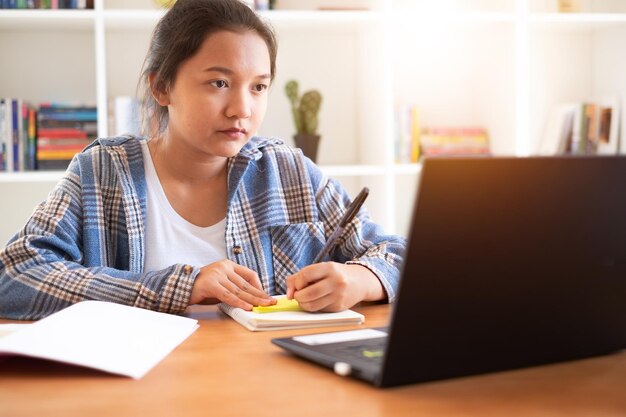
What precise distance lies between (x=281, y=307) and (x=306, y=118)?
1.90 meters

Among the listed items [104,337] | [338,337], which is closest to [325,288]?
[338,337]

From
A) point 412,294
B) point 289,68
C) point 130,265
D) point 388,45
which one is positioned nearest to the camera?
point 412,294

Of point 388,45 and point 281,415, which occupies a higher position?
point 388,45

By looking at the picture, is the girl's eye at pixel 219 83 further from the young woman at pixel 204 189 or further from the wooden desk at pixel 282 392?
the wooden desk at pixel 282 392

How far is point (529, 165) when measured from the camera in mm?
733

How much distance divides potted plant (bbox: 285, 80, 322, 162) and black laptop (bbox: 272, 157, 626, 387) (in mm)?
2246

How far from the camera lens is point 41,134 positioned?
115 inches

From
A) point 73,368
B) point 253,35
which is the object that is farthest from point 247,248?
point 73,368

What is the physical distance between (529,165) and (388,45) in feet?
7.74

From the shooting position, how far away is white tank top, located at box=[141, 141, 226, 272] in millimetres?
1706

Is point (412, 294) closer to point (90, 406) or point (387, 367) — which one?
point (387, 367)

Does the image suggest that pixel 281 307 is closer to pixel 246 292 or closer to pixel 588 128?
pixel 246 292

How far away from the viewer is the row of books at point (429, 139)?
3.20 m

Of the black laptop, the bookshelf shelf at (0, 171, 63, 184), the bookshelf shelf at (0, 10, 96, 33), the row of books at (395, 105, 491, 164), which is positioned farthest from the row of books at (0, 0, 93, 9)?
the black laptop
